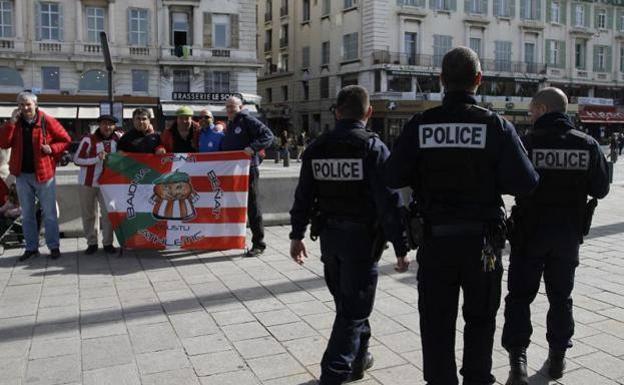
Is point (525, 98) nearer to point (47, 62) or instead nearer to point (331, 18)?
point (331, 18)

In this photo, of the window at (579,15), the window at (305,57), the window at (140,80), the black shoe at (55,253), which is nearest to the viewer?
the black shoe at (55,253)

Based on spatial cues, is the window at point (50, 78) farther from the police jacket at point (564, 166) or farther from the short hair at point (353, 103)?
the police jacket at point (564, 166)

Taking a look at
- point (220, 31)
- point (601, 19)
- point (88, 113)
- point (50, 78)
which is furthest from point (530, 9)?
point (50, 78)

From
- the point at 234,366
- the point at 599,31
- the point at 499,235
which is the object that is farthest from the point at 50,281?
the point at 599,31

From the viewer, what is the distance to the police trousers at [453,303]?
9.85ft

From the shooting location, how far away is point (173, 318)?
16.6ft

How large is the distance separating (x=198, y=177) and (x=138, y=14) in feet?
106

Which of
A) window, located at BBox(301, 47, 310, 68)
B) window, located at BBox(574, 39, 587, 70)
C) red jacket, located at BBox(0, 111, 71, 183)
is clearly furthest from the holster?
window, located at BBox(574, 39, 587, 70)

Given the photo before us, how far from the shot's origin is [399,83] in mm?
42594

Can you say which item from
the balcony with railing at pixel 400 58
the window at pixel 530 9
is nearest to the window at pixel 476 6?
the window at pixel 530 9

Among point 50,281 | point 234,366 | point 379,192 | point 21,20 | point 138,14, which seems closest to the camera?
point 379,192

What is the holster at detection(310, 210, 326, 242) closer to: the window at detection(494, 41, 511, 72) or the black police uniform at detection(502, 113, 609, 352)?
the black police uniform at detection(502, 113, 609, 352)

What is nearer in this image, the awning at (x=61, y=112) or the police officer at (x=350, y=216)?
the police officer at (x=350, y=216)

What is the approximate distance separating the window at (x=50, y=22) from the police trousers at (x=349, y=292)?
119 ft
